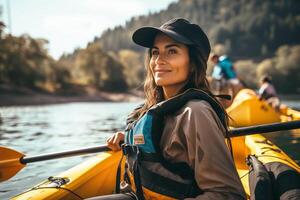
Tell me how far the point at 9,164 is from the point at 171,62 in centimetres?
238

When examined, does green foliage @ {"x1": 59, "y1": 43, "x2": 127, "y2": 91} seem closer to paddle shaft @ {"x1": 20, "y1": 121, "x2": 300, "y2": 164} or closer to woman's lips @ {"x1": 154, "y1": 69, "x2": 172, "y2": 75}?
paddle shaft @ {"x1": 20, "y1": 121, "x2": 300, "y2": 164}

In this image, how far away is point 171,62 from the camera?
1.89 metres

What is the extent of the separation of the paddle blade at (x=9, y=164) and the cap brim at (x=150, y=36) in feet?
7.03

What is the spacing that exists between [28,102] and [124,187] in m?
31.4

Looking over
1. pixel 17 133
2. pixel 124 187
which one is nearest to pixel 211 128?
pixel 124 187

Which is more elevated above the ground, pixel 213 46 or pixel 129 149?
pixel 213 46

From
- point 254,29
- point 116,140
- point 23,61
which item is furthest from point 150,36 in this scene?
point 254,29

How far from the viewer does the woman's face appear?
6.19ft

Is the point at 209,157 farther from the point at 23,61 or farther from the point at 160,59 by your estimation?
the point at 23,61

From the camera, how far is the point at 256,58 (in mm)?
99750

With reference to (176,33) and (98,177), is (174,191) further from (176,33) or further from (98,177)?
(98,177)

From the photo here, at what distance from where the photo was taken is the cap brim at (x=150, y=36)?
5.85ft

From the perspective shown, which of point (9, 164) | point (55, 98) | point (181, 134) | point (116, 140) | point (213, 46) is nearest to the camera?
point (181, 134)

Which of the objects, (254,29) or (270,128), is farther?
(254,29)
